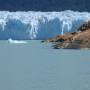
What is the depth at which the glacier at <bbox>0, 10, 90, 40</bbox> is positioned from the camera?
3884 cm

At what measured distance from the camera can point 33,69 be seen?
53.1ft

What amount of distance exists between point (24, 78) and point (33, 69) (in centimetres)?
219
